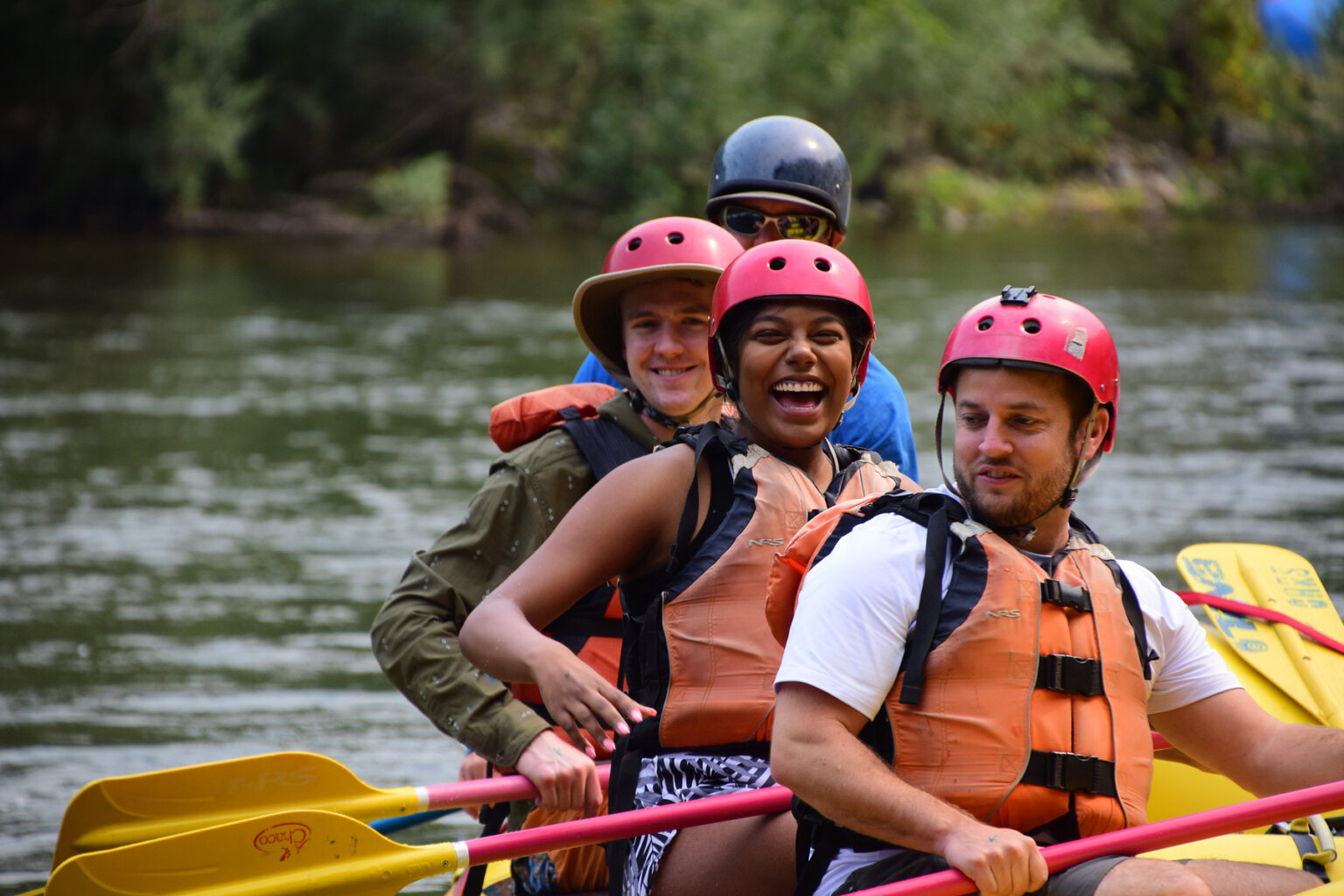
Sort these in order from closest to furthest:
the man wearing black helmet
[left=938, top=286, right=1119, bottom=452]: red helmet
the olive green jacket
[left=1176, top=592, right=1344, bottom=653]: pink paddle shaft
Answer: [left=938, top=286, right=1119, bottom=452]: red helmet → the olive green jacket → the man wearing black helmet → [left=1176, top=592, right=1344, bottom=653]: pink paddle shaft

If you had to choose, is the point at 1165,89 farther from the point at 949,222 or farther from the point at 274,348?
the point at 274,348

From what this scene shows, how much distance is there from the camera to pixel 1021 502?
90.9 inches

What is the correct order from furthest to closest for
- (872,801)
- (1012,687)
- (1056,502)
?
1. (1056,502)
2. (1012,687)
3. (872,801)

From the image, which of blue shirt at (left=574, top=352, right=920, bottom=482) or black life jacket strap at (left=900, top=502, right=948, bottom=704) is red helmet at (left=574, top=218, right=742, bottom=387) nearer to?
blue shirt at (left=574, top=352, right=920, bottom=482)

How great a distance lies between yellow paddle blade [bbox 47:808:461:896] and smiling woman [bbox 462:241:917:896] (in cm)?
39

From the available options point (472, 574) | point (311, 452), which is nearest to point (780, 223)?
point (472, 574)

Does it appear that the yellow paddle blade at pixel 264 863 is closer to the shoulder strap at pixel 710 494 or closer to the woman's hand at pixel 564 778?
the woman's hand at pixel 564 778

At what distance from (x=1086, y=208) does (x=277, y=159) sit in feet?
56.8

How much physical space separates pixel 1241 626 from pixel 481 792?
2.20 meters

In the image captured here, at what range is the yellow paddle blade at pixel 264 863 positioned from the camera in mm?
2609

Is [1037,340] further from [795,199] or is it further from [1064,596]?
[795,199]

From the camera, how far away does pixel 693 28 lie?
2625 cm

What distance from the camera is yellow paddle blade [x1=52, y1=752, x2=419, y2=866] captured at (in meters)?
3.01

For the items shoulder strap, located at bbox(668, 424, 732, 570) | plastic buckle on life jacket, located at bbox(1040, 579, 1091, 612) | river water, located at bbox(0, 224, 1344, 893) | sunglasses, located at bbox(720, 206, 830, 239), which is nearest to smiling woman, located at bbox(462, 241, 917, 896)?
shoulder strap, located at bbox(668, 424, 732, 570)
